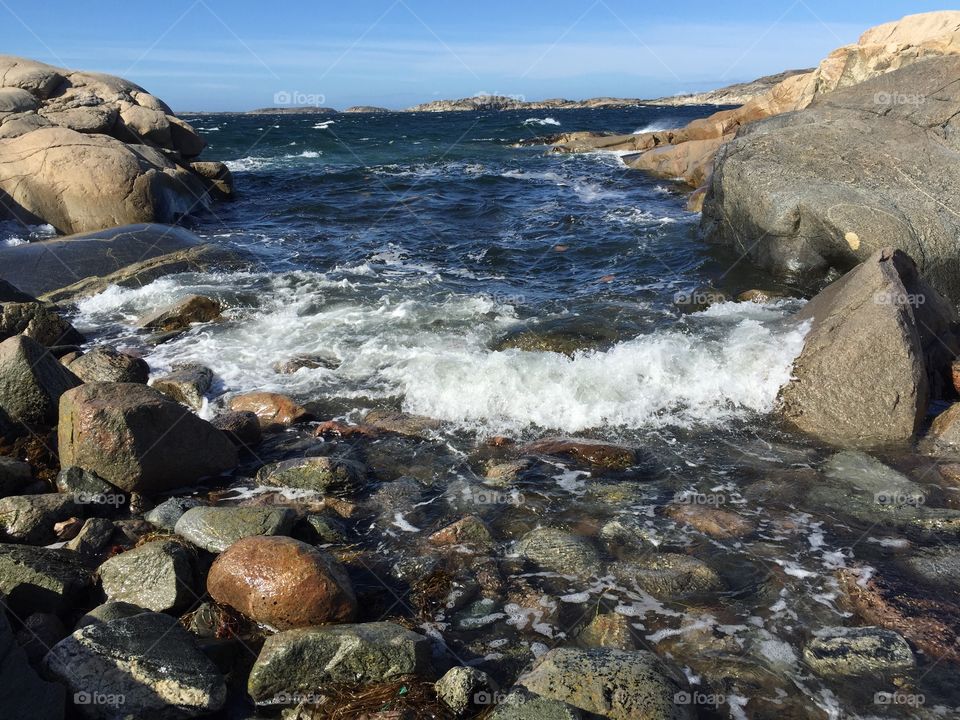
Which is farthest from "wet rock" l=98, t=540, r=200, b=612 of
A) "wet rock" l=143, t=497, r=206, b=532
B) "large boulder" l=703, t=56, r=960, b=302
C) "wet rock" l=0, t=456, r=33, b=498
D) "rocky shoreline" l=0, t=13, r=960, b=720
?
"large boulder" l=703, t=56, r=960, b=302

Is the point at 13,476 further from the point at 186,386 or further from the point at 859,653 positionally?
the point at 859,653

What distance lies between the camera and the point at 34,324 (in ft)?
30.9

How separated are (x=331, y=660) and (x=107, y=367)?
5.92m

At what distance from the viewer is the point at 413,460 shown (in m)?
7.15

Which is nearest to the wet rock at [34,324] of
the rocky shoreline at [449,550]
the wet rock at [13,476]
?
the rocky shoreline at [449,550]

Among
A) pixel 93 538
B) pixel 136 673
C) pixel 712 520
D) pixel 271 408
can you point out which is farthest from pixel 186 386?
pixel 712 520

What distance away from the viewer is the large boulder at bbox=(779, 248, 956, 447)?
7.29 meters

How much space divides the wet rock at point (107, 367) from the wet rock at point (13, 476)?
2169 mm

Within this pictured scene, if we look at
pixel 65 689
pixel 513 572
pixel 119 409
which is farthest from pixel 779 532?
pixel 119 409

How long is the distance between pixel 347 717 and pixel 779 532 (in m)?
3.66

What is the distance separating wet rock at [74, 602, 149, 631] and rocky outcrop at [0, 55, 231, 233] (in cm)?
1463

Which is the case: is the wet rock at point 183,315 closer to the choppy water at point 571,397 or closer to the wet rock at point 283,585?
the choppy water at point 571,397

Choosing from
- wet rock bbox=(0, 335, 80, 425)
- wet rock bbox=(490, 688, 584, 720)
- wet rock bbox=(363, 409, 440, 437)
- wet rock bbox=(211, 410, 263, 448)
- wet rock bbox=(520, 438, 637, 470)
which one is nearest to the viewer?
wet rock bbox=(490, 688, 584, 720)

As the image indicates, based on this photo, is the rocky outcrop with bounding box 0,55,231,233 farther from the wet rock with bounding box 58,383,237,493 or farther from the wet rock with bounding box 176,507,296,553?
the wet rock with bounding box 176,507,296,553
